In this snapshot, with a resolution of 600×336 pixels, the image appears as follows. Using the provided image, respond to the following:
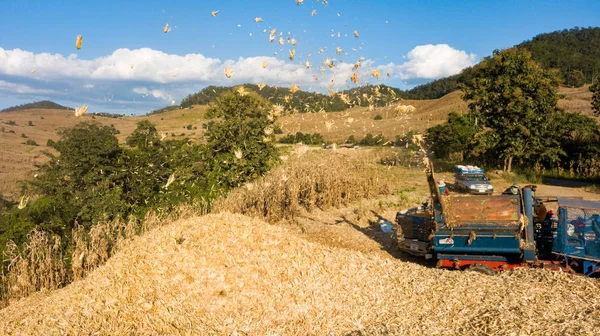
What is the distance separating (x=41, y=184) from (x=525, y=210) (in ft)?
39.4

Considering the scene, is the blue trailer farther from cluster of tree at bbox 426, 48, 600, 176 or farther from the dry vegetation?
cluster of tree at bbox 426, 48, 600, 176

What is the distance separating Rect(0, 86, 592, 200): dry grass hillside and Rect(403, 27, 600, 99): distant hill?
1207 centimetres

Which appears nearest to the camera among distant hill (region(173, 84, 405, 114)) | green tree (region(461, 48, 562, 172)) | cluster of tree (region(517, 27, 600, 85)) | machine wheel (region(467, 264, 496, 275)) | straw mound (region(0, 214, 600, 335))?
straw mound (region(0, 214, 600, 335))

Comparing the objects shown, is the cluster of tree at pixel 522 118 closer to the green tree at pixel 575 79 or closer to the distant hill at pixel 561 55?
the distant hill at pixel 561 55

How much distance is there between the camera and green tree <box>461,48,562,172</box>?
62.5ft

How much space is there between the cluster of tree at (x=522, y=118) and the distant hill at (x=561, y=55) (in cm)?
3967

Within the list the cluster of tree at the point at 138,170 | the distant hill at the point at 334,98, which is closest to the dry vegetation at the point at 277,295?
the cluster of tree at the point at 138,170

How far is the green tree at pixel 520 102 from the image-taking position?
1905 centimetres

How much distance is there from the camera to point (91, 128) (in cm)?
1279

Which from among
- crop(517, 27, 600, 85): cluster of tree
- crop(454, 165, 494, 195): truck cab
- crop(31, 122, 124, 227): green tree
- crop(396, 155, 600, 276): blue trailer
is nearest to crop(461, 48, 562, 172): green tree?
crop(454, 165, 494, 195): truck cab

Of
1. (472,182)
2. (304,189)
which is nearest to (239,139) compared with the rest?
(304,189)

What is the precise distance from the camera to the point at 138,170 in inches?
479

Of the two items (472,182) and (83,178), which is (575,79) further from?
(83,178)

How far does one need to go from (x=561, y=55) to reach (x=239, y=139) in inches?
3056
